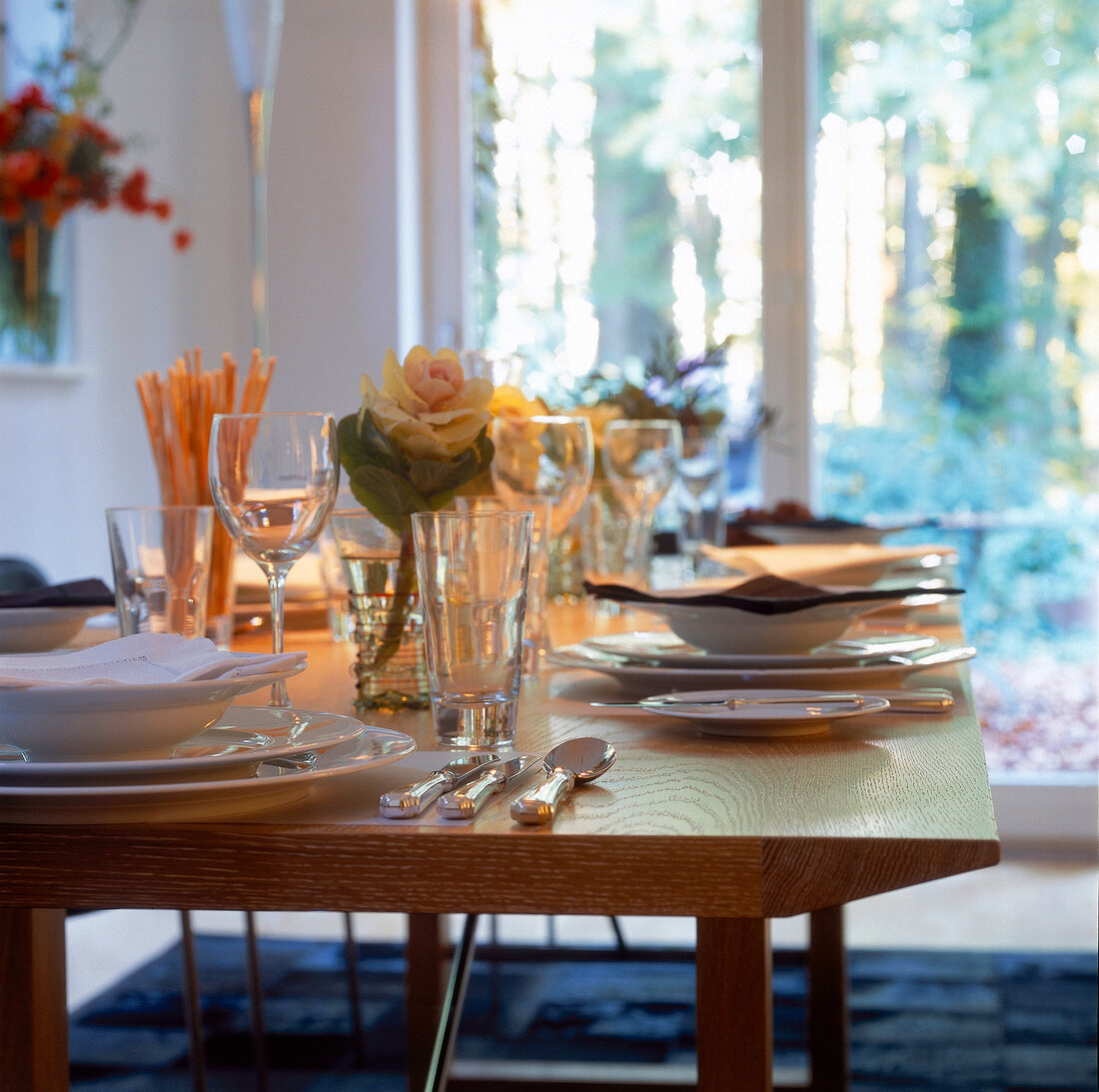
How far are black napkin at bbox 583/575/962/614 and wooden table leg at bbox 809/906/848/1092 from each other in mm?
961

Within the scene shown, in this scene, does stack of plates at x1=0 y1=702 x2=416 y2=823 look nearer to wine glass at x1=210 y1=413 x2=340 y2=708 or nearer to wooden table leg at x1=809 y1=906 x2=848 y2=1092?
wine glass at x1=210 y1=413 x2=340 y2=708

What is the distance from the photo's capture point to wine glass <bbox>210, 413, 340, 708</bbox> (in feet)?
2.81

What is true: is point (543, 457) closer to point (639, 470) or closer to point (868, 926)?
point (639, 470)

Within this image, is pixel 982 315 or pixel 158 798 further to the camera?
pixel 982 315

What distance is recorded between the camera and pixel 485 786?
62 cm

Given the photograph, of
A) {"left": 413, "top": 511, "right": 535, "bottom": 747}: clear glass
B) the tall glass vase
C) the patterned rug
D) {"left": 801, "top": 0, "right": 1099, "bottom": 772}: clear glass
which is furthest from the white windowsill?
{"left": 413, "top": 511, "right": 535, "bottom": 747}: clear glass

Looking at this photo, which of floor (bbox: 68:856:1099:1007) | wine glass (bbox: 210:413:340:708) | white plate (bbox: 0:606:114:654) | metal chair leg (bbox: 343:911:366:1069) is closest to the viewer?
wine glass (bbox: 210:413:340:708)

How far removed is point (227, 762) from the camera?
576mm

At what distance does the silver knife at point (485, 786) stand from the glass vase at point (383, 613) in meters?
0.23

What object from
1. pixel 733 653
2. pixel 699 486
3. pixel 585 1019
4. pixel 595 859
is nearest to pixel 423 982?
pixel 585 1019

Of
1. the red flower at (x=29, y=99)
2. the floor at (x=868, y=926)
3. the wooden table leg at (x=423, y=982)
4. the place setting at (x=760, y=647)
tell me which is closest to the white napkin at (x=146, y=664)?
the place setting at (x=760, y=647)

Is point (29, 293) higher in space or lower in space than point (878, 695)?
higher

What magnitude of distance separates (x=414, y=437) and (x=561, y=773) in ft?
1.17

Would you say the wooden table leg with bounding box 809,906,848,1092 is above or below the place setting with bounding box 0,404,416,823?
below
